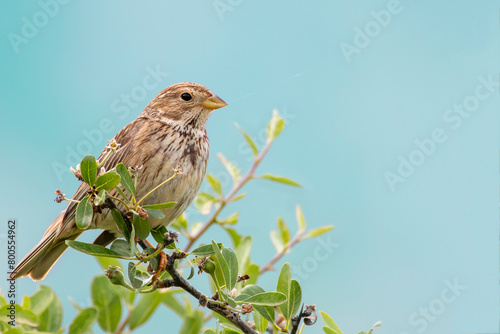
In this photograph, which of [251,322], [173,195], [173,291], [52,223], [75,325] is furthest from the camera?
[52,223]

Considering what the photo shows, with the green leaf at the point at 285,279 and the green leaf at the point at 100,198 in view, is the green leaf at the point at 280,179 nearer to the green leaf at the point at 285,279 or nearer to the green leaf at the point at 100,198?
the green leaf at the point at 285,279

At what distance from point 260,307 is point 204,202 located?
4.19 ft

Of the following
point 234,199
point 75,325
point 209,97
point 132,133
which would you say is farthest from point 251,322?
point 209,97

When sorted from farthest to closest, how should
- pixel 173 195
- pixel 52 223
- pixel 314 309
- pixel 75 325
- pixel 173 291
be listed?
pixel 52 223 → pixel 173 195 → pixel 173 291 → pixel 314 309 → pixel 75 325

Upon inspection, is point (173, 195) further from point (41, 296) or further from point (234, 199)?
point (41, 296)

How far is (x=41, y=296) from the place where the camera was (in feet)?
6.78

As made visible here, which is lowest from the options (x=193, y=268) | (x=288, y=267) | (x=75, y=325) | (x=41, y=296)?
(x=288, y=267)

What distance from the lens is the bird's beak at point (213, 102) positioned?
149 inches

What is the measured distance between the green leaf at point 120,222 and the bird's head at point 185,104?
4.95 feet

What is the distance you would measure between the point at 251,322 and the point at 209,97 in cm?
188

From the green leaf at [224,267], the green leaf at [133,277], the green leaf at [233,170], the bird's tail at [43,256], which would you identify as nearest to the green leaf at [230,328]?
the green leaf at [224,267]

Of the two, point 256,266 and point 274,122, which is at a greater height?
point 274,122

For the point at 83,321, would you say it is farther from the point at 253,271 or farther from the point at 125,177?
the point at 253,271

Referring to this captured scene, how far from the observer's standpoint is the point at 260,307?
2.13 m
